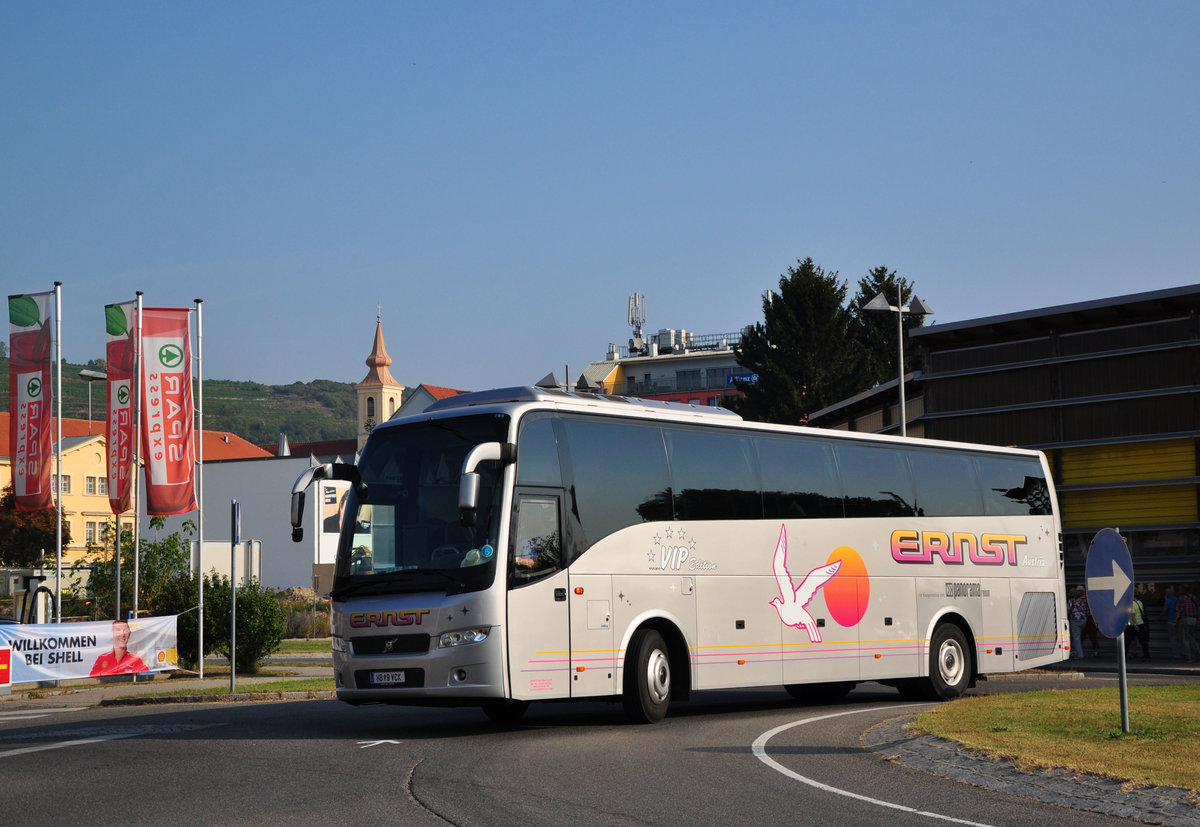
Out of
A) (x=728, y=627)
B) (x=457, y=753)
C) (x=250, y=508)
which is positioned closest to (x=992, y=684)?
(x=728, y=627)

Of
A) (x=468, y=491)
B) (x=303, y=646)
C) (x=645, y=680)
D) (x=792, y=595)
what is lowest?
(x=303, y=646)

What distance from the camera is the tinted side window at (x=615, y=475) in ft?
53.2

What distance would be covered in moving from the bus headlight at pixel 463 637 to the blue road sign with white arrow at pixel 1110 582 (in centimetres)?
595

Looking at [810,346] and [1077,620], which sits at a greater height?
[810,346]

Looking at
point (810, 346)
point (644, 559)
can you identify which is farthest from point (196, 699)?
point (810, 346)

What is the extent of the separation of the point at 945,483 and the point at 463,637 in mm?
9778

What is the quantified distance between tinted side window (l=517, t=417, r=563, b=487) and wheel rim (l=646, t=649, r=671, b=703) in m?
2.46

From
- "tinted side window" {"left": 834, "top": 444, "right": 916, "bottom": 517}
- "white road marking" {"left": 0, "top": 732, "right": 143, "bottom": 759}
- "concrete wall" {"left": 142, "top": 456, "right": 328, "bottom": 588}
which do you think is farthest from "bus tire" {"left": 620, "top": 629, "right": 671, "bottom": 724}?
"concrete wall" {"left": 142, "top": 456, "right": 328, "bottom": 588}

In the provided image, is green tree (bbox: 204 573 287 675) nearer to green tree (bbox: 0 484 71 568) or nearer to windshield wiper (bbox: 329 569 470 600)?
windshield wiper (bbox: 329 569 470 600)

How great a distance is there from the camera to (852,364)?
7875 centimetres

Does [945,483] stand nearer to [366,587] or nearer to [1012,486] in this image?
[1012,486]

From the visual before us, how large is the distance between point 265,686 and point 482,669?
496 inches

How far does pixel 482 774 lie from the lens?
11602mm

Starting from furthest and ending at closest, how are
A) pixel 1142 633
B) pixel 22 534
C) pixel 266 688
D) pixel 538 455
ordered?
pixel 22 534, pixel 1142 633, pixel 266 688, pixel 538 455
